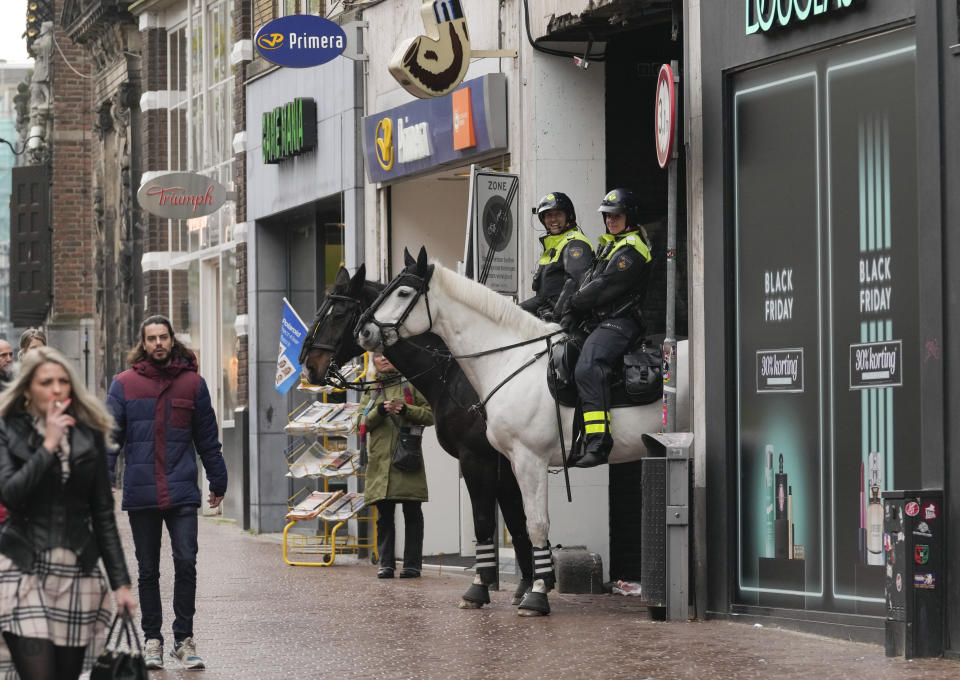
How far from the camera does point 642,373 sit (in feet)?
38.9

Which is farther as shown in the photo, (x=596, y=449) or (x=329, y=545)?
(x=329, y=545)

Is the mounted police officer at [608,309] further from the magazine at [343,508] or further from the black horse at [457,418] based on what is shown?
the magazine at [343,508]

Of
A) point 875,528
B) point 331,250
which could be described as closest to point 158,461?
point 875,528

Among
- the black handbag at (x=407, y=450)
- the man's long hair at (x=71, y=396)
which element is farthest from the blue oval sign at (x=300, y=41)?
the man's long hair at (x=71, y=396)

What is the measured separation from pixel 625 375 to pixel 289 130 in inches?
373

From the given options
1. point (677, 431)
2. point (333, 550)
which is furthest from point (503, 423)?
point (333, 550)

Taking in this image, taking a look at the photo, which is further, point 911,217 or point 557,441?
point 557,441

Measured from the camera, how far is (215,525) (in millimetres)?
23656

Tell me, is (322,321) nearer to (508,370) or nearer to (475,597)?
(508,370)

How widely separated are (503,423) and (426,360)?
3.08ft

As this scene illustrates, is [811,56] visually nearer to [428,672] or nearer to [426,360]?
[426,360]

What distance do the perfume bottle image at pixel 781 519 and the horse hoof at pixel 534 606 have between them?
1667mm

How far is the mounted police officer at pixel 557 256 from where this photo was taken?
12312 millimetres

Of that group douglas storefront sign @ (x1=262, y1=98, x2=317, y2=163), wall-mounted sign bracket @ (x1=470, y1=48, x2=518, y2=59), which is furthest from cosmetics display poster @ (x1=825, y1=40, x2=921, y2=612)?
douglas storefront sign @ (x1=262, y1=98, x2=317, y2=163)
